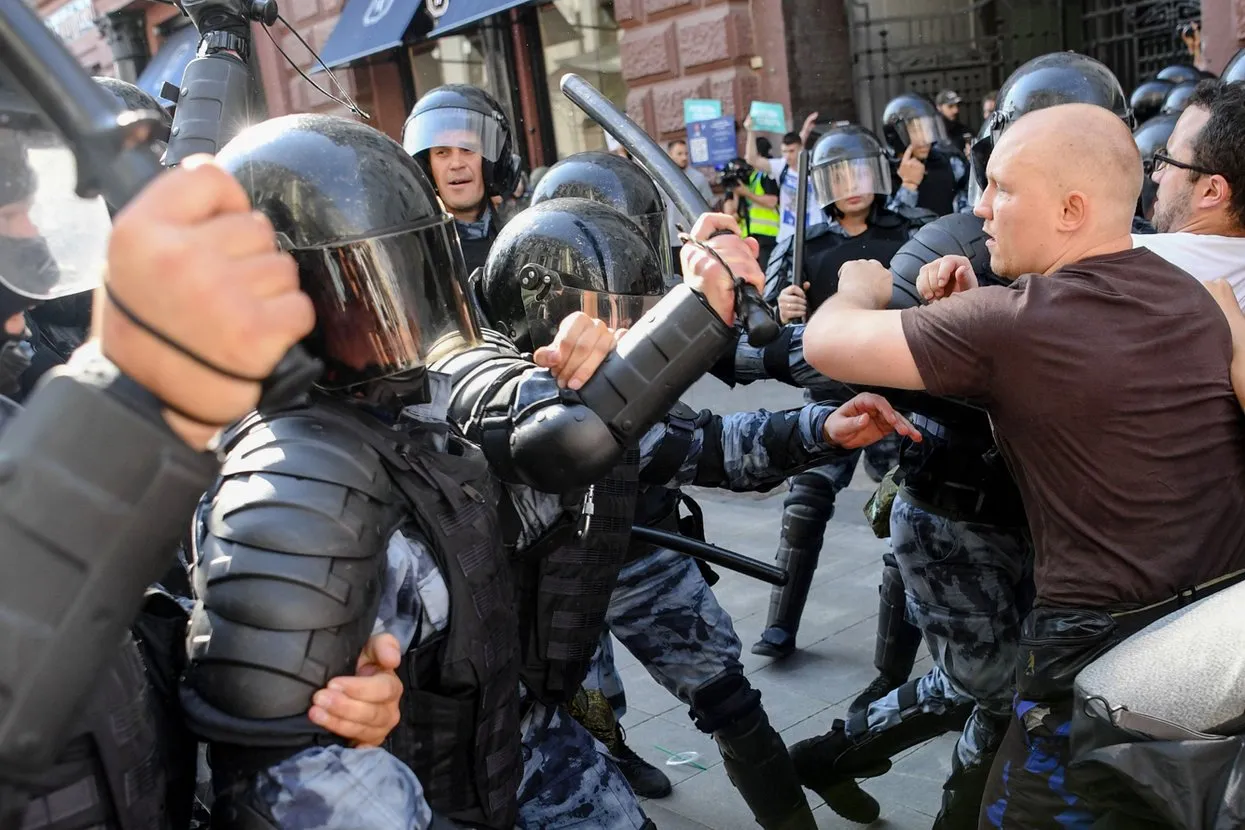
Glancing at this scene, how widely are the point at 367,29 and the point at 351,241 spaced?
33.5 ft

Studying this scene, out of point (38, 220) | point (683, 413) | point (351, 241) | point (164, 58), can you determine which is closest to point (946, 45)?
point (683, 413)

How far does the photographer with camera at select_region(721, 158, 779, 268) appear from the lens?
803 cm

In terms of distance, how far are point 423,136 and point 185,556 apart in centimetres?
239

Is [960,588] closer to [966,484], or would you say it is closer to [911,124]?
[966,484]

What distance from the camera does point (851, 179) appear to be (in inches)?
203

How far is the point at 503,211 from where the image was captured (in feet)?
21.0

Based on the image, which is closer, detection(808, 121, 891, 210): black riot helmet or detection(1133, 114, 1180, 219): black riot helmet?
detection(1133, 114, 1180, 219): black riot helmet

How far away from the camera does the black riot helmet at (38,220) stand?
1.40 metres

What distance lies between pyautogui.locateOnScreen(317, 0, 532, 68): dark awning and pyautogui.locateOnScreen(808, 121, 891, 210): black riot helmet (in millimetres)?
4674

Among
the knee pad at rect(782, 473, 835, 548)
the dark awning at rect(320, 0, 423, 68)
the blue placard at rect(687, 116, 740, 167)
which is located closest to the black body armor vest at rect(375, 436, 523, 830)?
the knee pad at rect(782, 473, 835, 548)

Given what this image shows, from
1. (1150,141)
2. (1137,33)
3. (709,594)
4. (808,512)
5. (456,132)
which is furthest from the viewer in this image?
(1137,33)

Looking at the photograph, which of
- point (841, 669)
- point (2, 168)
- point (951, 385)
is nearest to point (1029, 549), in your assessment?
point (951, 385)

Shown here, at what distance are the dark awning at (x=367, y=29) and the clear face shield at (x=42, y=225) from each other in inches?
374

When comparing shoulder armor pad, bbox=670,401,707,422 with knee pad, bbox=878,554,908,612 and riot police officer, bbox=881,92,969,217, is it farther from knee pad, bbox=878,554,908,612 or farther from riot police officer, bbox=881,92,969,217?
riot police officer, bbox=881,92,969,217
